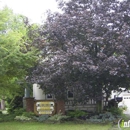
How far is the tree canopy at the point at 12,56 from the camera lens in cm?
1255

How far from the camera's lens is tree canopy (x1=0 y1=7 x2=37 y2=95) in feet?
41.2

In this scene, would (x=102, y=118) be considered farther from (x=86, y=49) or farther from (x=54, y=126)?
(x=86, y=49)

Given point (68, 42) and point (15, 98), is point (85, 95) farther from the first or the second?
point (15, 98)

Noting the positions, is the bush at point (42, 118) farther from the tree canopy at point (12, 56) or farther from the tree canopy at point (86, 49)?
the tree canopy at point (12, 56)

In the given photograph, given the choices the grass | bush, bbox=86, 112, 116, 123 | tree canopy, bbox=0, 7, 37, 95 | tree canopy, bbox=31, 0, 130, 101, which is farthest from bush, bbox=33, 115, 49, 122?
bush, bbox=86, 112, 116, 123

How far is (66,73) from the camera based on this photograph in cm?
1259

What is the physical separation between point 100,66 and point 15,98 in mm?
9529

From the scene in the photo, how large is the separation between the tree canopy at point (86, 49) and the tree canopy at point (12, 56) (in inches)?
31.3

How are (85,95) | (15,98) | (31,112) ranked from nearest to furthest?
(85,95), (31,112), (15,98)

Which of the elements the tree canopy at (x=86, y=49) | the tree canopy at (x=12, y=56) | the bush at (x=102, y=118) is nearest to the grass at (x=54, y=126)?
the bush at (x=102, y=118)

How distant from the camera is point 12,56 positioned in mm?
12648

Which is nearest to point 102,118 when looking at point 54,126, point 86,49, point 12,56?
point 54,126

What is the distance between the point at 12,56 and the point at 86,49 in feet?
12.2

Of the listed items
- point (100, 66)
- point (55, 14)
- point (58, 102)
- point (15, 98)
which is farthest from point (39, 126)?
point (15, 98)
